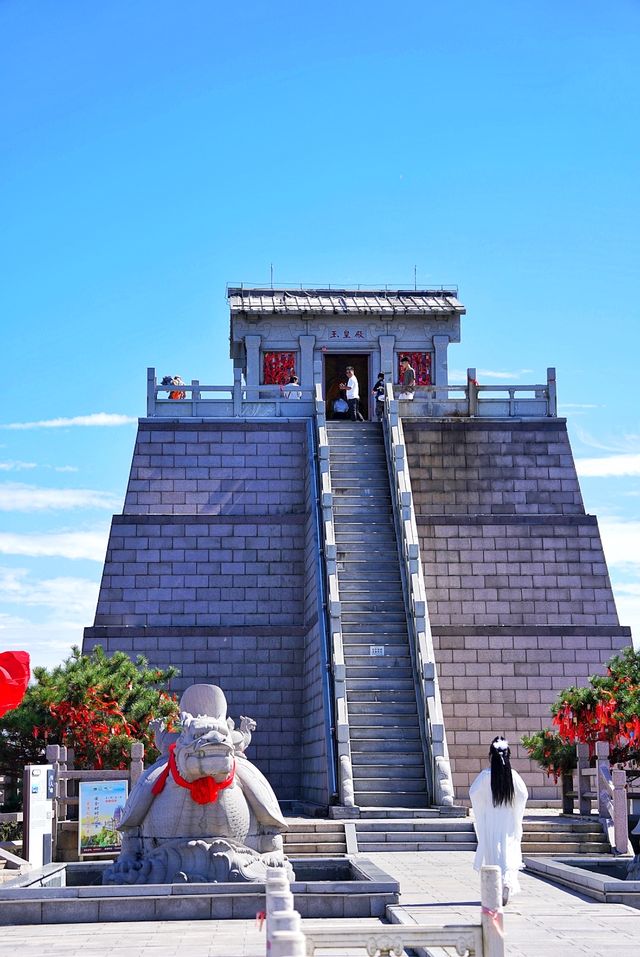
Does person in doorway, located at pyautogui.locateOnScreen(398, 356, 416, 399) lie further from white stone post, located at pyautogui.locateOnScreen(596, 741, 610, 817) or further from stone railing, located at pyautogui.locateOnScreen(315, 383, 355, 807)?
white stone post, located at pyautogui.locateOnScreen(596, 741, 610, 817)

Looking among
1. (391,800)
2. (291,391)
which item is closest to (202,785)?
(391,800)

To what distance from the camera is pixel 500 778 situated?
12344mm

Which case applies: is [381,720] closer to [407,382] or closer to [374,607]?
[374,607]

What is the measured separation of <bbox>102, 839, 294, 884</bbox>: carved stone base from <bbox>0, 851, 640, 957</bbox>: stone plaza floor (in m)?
1.04

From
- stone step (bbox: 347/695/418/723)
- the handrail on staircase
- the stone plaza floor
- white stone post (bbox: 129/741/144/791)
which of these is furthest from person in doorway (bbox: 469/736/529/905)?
stone step (bbox: 347/695/418/723)

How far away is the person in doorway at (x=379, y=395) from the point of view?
97.8 feet

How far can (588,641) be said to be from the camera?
2527 cm

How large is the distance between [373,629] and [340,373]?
12.1 meters

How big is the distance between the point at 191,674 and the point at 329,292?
13.1 metres

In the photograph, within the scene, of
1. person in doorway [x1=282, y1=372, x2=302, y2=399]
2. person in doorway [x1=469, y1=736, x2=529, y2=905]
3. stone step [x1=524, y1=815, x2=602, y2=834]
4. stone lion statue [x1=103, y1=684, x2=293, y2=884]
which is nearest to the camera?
stone lion statue [x1=103, y1=684, x2=293, y2=884]

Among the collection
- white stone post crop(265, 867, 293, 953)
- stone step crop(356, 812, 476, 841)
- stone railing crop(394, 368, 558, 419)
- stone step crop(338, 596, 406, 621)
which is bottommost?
stone step crop(356, 812, 476, 841)

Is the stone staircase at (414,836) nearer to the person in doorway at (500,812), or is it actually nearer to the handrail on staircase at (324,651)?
the handrail on staircase at (324,651)

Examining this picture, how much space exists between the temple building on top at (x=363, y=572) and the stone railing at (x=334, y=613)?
59 mm

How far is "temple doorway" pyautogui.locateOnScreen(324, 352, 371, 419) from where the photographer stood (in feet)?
110
